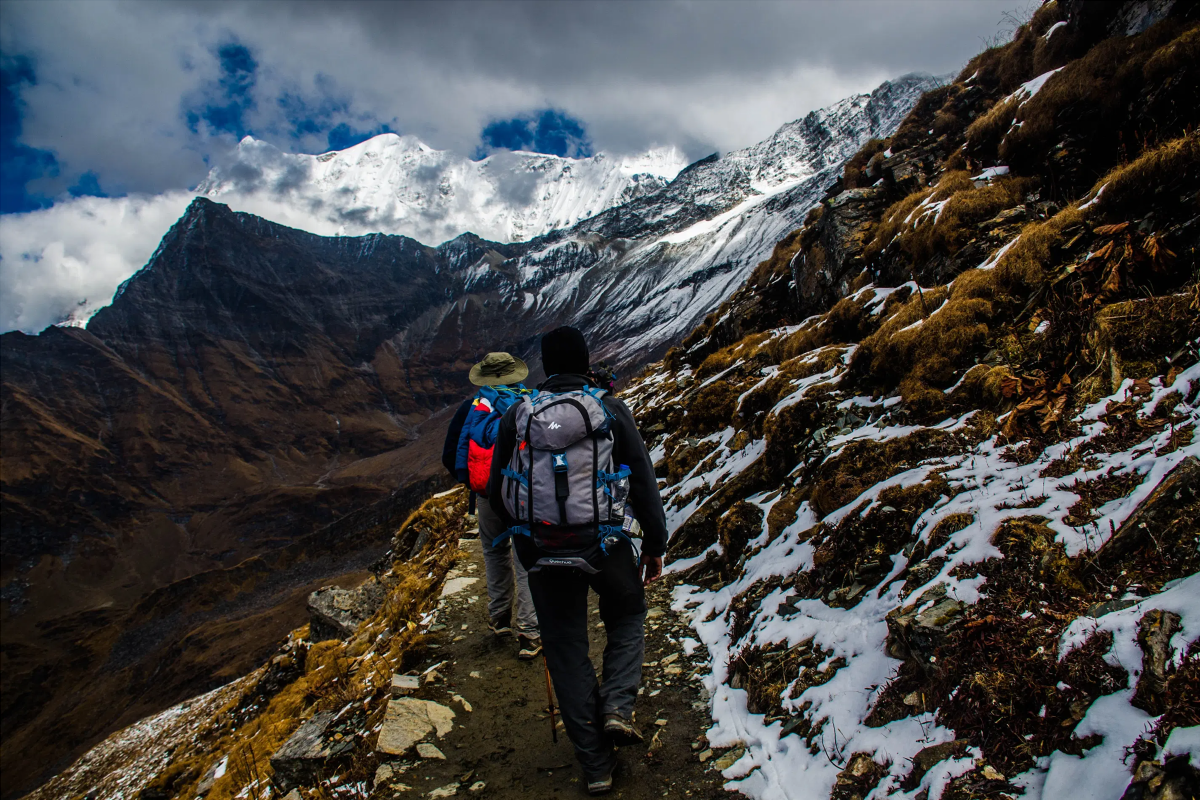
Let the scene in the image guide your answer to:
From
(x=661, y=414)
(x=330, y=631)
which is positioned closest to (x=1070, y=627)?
(x=661, y=414)

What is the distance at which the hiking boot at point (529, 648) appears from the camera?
20.6 feet

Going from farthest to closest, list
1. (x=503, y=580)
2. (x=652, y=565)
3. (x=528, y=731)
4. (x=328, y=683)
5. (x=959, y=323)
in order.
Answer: (x=328, y=683) → (x=959, y=323) → (x=503, y=580) → (x=528, y=731) → (x=652, y=565)

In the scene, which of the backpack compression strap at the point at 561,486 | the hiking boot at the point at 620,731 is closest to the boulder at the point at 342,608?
the hiking boot at the point at 620,731

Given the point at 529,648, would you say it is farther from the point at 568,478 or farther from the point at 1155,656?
the point at 1155,656

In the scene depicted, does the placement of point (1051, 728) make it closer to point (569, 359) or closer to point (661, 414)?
point (569, 359)

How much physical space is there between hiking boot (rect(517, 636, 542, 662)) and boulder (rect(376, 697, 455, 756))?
42.5 inches

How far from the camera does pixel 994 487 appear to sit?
184 inches

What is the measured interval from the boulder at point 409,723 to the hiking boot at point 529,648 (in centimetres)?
108

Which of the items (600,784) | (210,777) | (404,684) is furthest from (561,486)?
(210,777)

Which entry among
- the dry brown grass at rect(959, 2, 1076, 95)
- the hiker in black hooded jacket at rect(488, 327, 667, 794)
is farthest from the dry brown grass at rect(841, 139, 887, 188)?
the hiker in black hooded jacket at rect(488, 327, 667, 794)

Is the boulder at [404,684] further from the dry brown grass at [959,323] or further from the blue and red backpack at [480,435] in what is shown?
the dry brown grass at [959,323]

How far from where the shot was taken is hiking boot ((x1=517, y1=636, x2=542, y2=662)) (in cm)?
628

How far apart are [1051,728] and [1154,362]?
3.73 metres

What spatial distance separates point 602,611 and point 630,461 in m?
1.09
